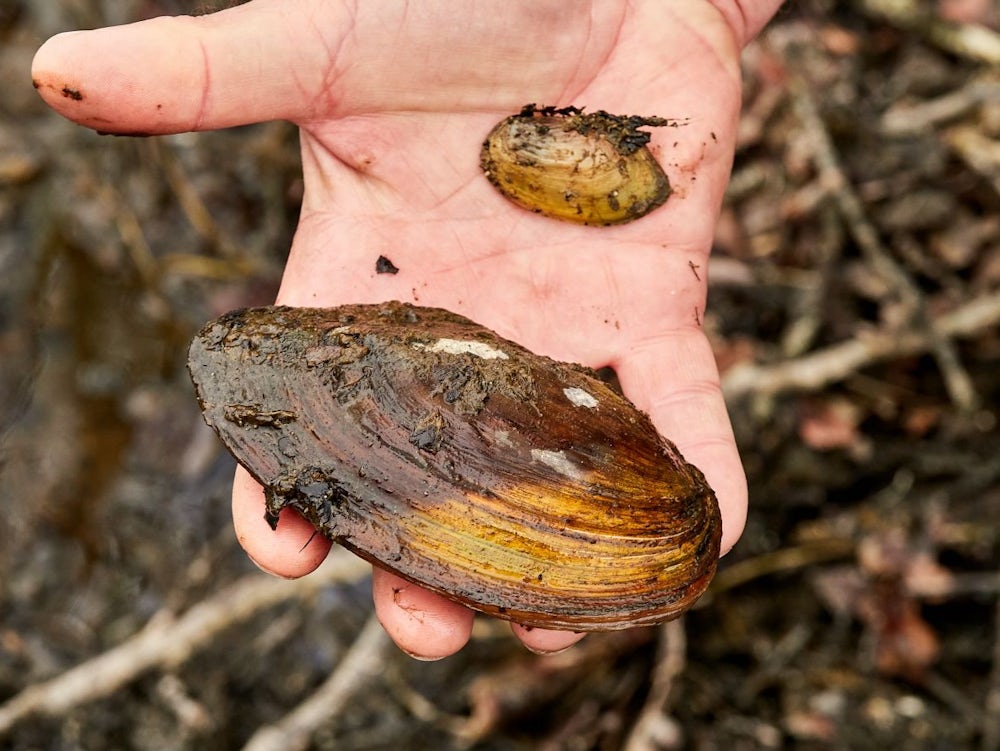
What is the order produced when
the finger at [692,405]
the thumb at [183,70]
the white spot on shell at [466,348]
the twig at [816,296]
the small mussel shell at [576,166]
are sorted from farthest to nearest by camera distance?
the twig at [816,296] < the small mussel shell at [576,166] < the finger at [692,405] < the white spot on shell at [466,348] < the thumb at [183,70]

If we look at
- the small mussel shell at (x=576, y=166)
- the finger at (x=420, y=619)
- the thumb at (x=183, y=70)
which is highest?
the thumb at (x=183, y=70)

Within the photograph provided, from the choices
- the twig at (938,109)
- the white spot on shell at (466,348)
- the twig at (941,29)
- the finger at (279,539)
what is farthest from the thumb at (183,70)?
the twig at (941,29)

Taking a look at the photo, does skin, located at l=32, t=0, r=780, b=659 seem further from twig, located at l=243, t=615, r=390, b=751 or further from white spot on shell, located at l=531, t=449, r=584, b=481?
twig, located at l=243, t=615, r=390, b=751

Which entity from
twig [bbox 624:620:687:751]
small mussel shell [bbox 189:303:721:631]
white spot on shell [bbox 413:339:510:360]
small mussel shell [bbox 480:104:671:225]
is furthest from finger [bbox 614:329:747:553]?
twig [bbox 624:620:687:751]

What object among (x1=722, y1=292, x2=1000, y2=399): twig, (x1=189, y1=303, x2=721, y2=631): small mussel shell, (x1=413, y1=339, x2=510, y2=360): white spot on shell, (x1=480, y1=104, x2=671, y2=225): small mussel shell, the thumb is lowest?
(x1=722, y1=292, x2=1000, y2=399): twig

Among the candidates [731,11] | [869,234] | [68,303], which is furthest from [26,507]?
[869,234]

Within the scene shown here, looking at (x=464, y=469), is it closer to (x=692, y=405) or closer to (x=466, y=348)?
(x=466, y=348)

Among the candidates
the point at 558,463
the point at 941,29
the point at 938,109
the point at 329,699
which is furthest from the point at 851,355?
the point at 329,699

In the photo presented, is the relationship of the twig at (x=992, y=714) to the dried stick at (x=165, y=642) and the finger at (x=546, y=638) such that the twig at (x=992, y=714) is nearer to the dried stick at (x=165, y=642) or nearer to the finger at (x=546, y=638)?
the finger at (x=546, y=638)
